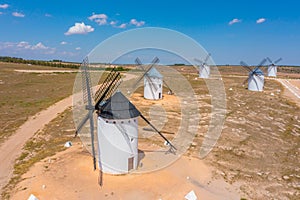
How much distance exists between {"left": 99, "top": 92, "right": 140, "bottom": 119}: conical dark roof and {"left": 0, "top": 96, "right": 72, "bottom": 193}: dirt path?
26.5ft

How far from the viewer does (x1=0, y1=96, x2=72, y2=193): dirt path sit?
56.9ft

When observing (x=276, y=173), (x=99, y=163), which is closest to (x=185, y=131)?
(x=276, y=173)

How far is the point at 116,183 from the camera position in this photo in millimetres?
15188

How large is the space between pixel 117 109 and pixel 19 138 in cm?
1484

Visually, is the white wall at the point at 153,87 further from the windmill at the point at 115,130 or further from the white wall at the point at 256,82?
the white wall at the point at 256,82

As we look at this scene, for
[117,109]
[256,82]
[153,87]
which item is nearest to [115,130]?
[117,109]

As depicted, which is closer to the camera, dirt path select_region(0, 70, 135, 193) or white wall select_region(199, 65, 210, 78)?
dirt path select_region(0, 70, 135, 193)

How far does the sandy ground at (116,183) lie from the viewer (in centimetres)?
1410

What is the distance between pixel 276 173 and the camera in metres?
17.8

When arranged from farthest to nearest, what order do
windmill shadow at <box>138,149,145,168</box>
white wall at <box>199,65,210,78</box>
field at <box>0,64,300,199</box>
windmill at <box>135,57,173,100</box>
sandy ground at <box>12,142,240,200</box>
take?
1. white wall at <box>199,65,210,78</box>
2. windmill at <box>135,57,173,100</box>
3. windmill shadow at <box>138,149,145,168</box>
4. field at <box>0,64,300,199</box>
5. sandy ground at <box>12,142,240,200</box>

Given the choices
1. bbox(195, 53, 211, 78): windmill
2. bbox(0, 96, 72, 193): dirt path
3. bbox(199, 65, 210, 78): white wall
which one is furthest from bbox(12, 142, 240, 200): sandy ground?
bbox(199, 65, 210, 78): white wall

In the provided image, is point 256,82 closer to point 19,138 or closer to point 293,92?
point 293,92

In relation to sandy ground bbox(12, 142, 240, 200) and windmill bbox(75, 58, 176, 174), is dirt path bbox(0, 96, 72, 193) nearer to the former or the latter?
sandy ground bbox(12, 142, 240, 200)

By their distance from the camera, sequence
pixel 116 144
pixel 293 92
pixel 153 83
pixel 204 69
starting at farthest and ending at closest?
pixel 204 69 → pixel 293 92 → pixel 153 83 → pixel 116 144
